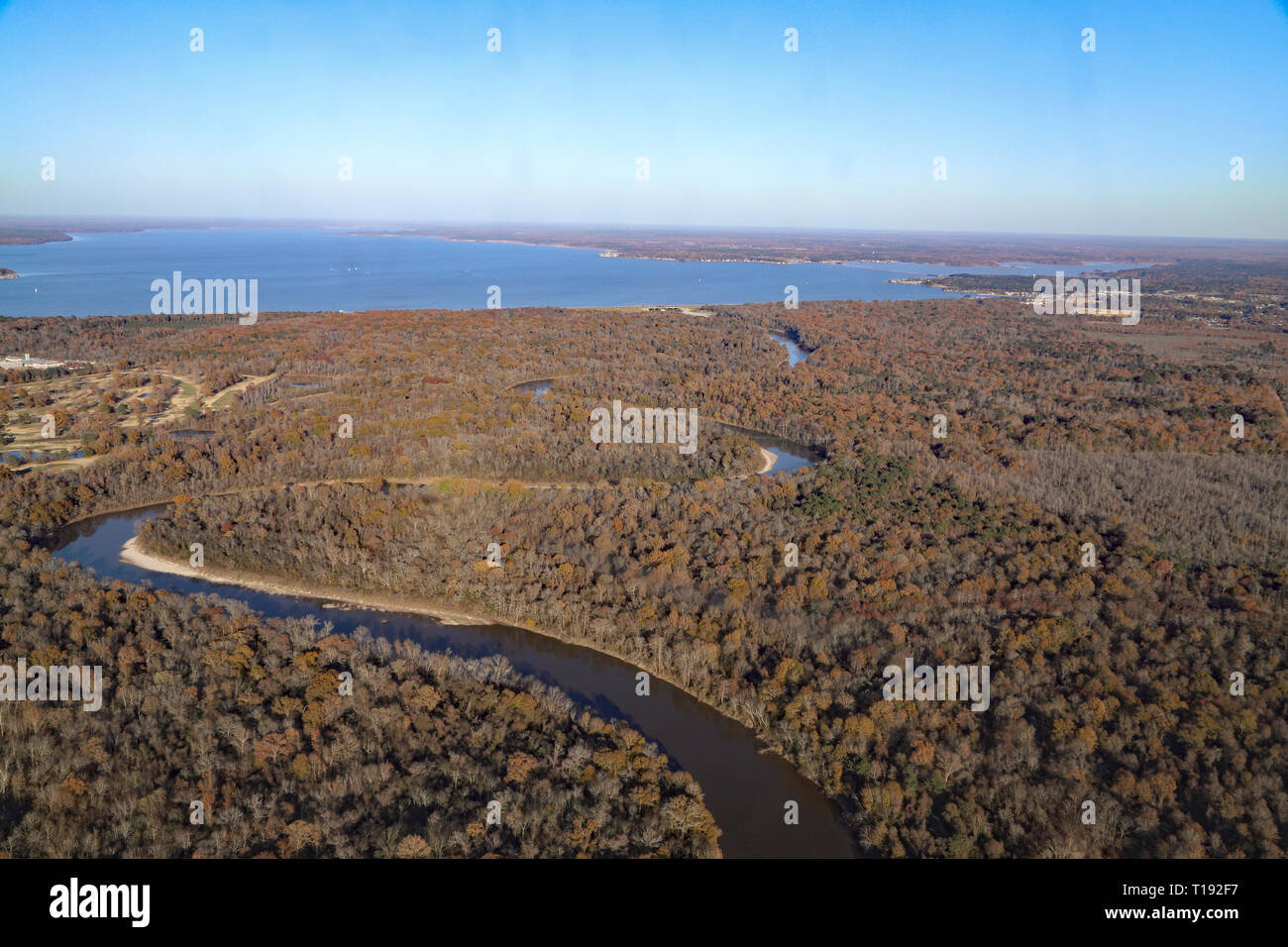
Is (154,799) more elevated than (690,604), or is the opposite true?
(690,604)

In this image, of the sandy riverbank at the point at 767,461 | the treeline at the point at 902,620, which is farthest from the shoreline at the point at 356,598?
the sandy riverbank at the point at 767,461

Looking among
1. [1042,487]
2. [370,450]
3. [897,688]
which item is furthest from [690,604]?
[370,450]

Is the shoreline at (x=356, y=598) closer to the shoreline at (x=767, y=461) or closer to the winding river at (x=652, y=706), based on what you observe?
the winding river at (x=652, y=706)

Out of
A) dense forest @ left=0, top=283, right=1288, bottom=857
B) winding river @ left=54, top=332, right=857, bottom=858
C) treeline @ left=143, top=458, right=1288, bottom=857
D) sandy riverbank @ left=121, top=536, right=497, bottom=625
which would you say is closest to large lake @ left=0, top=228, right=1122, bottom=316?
dense forest @ left=0, top=283, right=1288, bottom=857

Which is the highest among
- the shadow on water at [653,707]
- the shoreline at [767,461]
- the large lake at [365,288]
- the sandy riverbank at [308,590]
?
the large lake at [365,288]

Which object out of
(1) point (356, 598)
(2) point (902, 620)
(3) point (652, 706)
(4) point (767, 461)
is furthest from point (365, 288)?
(2) point (902, 620)

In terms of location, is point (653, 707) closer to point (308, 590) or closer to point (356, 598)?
point (356, 598)

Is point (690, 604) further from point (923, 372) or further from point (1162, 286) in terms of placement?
point (1162, 286)
